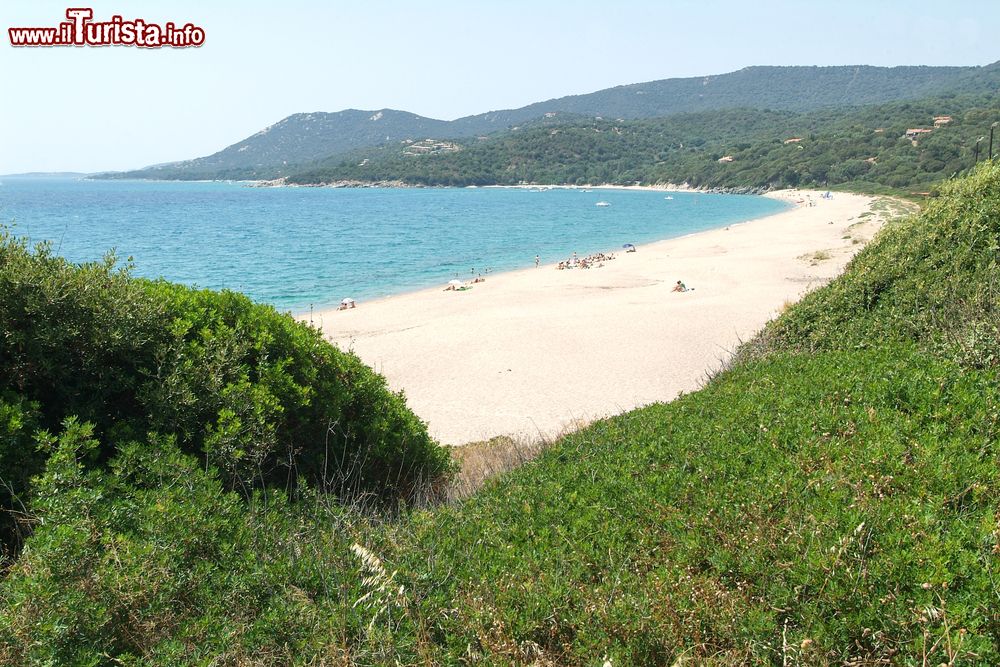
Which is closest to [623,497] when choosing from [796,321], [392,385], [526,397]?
[796,321]

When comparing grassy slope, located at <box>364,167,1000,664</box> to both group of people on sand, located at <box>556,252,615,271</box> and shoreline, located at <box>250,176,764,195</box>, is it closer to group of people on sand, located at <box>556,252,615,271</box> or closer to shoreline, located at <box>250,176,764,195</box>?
A: group of people on sand, located at <box>556,252,615,271</box>

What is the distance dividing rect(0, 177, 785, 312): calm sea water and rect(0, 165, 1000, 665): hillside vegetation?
23.5 meters

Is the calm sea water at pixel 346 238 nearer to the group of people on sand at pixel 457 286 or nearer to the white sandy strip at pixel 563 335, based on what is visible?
the group of people on sand at pixel 457 286

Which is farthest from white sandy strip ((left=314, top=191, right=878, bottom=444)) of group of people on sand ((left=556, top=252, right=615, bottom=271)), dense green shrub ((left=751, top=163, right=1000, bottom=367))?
dense green shrub ((left=751, top=163, right=1000, bottom=367))

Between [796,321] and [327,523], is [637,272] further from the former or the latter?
[327,523]

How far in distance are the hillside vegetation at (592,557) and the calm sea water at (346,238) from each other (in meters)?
23.5

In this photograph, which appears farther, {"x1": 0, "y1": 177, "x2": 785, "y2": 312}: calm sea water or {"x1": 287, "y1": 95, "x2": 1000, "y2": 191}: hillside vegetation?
{"x1": 287, "y1": 95, "x2": 1000, "y2": 191}: hillside vegetation

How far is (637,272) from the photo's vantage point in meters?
30.4

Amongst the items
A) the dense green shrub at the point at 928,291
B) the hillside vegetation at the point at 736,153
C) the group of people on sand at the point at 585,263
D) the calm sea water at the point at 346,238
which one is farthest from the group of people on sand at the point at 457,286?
the hillside vegetation at the point at 736,153

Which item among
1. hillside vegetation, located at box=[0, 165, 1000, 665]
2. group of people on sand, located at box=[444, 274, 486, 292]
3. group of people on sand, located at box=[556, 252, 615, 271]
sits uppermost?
hillside vegetation, located at box=[0, 165, 1000, 665]

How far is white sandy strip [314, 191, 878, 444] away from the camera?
12023mm

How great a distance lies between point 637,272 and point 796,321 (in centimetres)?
2308

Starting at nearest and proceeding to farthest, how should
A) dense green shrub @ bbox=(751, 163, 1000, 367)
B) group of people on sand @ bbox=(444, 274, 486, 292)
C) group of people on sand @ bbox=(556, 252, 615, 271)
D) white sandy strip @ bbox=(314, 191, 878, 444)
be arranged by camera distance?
dense green shrub @ bbox=(751, 163, 1000, 367), white sandy strip @ bbox=(314, 191, 878, 444), group of people on sand @ bbox=(444, 274, 486, 292), group of people on sand @ bbox=(556, 252, 615, 271)

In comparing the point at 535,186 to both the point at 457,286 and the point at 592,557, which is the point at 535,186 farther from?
the point at 592,557
